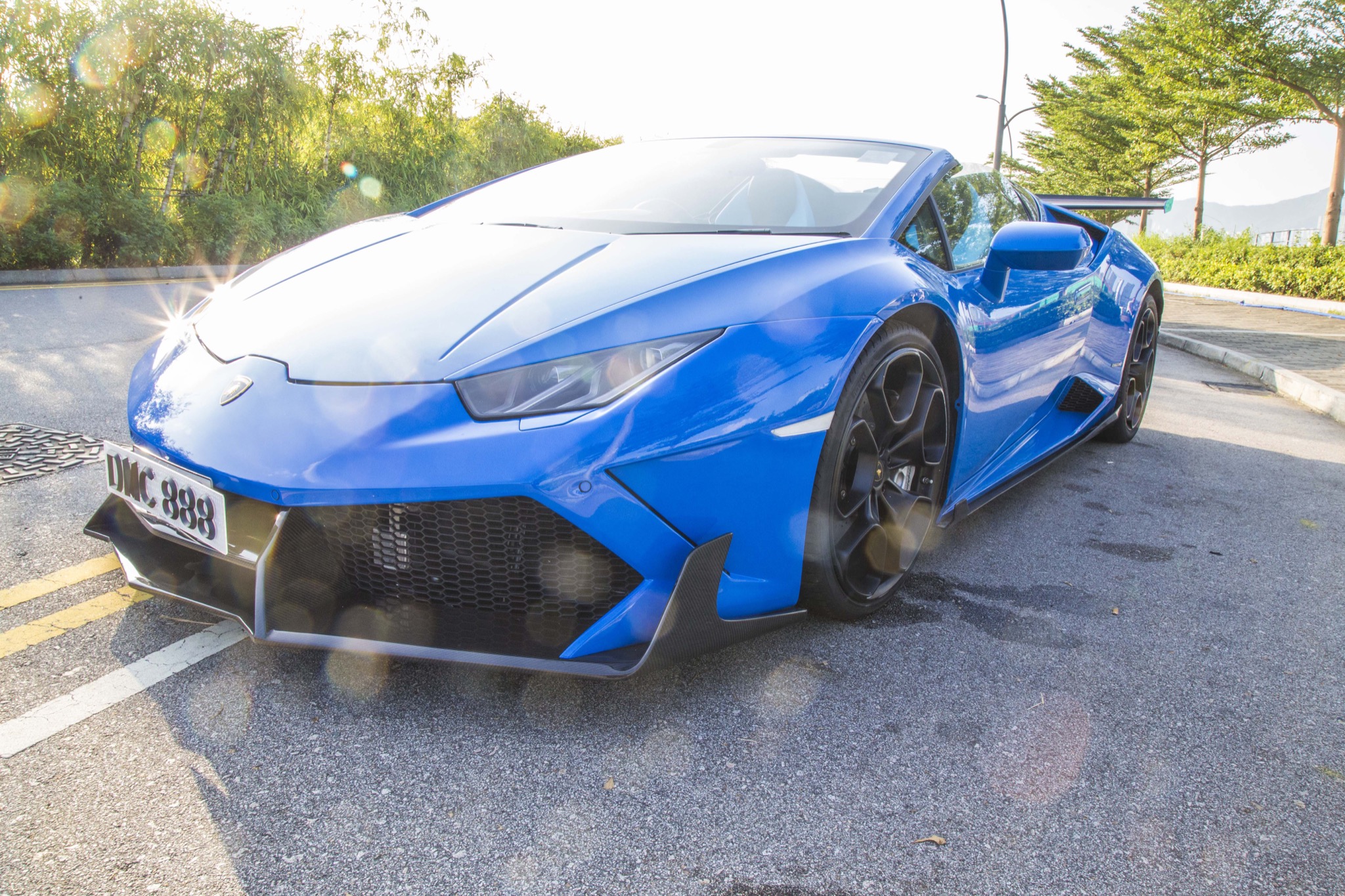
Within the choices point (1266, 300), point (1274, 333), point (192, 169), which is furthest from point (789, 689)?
point (1266, 300)

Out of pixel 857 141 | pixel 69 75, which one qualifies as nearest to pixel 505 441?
pixel 857 141

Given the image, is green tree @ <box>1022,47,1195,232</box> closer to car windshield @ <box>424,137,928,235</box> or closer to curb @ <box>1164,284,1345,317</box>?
curb @ <box>1164,284,1345,317</box>

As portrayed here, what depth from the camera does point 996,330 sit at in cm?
262

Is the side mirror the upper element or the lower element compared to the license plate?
upper

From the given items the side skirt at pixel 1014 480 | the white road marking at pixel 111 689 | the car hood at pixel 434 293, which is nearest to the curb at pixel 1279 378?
the side skirt at pixel 1014 480

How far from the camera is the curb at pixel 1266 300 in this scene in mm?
13375

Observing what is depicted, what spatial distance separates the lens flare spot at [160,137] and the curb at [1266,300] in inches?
489

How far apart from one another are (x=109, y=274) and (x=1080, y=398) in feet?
31.2

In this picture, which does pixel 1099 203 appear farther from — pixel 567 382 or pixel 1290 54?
pixel 1290 54

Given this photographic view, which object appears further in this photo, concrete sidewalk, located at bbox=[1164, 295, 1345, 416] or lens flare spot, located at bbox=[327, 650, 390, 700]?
concrete sidewalk, located at bbox=[1164, 295, 1345, 416]

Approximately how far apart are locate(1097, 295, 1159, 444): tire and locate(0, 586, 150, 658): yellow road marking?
377cm

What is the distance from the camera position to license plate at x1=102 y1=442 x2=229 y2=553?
5.23ft

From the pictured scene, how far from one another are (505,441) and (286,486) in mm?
370

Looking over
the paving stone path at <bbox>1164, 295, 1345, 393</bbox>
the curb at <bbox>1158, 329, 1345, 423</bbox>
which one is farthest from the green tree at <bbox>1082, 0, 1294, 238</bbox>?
the curb at <bbox>1158, 329, 1345, 423</bbox>
